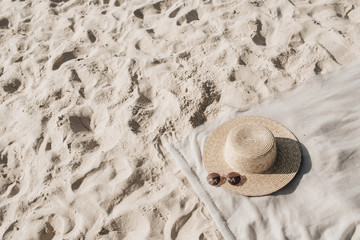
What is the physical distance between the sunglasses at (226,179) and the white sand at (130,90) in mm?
175

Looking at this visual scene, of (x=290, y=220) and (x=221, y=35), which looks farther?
(x=221, y=35)

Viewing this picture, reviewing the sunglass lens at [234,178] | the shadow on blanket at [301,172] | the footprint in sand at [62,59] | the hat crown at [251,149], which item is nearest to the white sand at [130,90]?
the footprint in sand at [62,59]

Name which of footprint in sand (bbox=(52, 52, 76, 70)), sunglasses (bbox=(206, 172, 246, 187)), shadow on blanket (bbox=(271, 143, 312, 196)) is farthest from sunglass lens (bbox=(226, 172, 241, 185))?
footprint in sand (bbox=(52, 52, 76, 70))

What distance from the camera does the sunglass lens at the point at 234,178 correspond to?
2000mm

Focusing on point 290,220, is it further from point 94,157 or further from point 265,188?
point 94,157

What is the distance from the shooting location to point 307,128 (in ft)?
7.48

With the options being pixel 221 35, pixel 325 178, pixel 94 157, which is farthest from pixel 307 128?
pixel 94 157

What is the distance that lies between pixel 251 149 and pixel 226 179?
11.3 inches

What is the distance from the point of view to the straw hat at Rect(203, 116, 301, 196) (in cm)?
191

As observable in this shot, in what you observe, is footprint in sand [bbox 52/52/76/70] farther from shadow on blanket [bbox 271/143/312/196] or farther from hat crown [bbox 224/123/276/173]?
shadow on blanket [bbox 271/143/312/196]

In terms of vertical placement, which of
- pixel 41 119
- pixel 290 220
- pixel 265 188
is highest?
pixel 41 119

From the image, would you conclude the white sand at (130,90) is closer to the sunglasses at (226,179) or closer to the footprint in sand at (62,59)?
the footprint in sand at (62,59)

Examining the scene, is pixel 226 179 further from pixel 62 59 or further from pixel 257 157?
pixel 62 59

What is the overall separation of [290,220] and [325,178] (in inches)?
14.7
